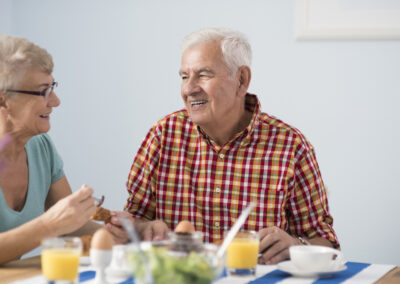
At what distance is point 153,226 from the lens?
178 cm

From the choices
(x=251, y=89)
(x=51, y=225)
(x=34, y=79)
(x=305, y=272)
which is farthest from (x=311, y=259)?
(x=251, y=89)

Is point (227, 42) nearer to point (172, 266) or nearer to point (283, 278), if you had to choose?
point (283, 278)

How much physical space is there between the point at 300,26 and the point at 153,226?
5.02 ft

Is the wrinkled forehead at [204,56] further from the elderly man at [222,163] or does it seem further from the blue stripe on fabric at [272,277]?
the blue stripe on fabric at [272,277]

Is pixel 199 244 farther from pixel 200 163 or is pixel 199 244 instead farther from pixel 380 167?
pixel 380 167

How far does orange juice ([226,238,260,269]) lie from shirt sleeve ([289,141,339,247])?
0.60 meters

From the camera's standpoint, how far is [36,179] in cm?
197

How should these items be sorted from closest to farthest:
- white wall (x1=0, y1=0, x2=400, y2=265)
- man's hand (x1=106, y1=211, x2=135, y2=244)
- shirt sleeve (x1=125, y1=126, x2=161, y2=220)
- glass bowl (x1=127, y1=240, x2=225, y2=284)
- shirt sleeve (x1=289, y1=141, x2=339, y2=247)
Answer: glass bowl (x1=127, y1=240, x2=225, y2=284) → man's hand (x1=106, y1=211, x2=135, y2=244) → shirt sleeve (x1=289, y1=141, x2=339, y2=247) → shirt sleeve (x1=125, y1=126, x2=161, y2=220) → white wall (x1=0, y1=0, x2=400, y2=265)

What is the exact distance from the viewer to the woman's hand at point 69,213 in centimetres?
152

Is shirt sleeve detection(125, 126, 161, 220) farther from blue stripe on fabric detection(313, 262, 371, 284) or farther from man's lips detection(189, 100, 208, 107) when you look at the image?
blue stripe on fabric detection(313, 262, 371, 284)

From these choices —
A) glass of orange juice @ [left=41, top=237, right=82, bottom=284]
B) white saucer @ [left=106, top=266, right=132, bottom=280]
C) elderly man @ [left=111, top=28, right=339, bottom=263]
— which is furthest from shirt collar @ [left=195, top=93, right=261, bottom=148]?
glass of orange juice @ [left=41, top=237, right=82, bottom=284]

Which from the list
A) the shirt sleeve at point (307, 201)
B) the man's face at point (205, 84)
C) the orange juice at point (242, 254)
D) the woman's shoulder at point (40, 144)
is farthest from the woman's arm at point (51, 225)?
the shirt sleeve at point (307, 201)

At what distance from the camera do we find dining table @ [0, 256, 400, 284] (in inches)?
54.7

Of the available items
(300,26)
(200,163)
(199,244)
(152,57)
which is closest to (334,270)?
(199,244)
